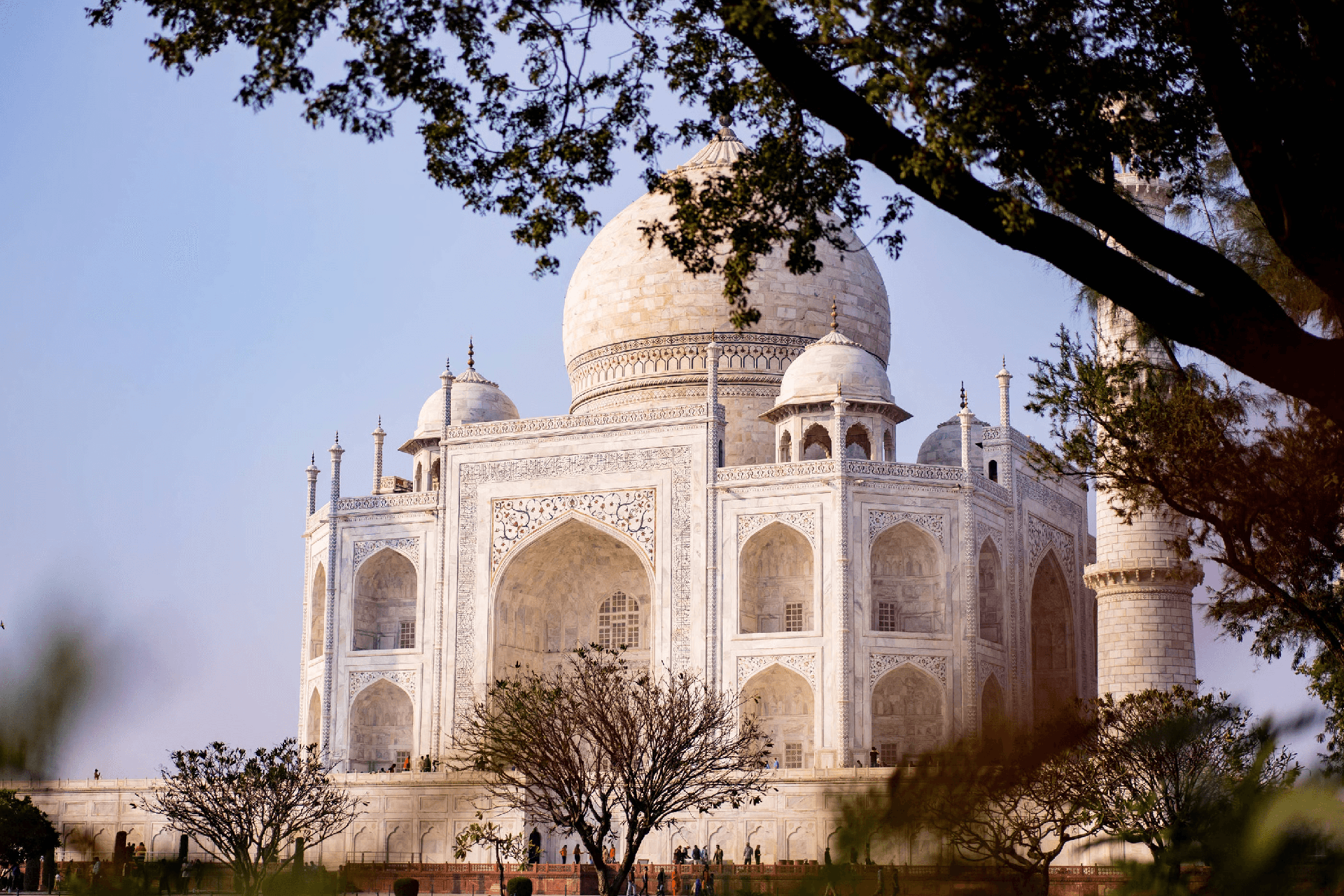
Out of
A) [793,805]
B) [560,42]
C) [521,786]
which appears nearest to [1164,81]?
[560,42]

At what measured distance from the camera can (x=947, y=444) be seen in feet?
102

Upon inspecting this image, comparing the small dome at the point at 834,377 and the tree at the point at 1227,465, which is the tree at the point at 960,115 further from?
the small dome at the point at 834,377

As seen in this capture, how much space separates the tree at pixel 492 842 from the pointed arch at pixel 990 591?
9.46 meters

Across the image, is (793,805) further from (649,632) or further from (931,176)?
(931,176)

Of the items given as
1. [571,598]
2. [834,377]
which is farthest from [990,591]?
[571,598]

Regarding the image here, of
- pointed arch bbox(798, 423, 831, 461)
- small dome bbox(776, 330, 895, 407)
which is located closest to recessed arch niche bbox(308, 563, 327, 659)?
pointed arch bbox(798, 423, 831, 461)

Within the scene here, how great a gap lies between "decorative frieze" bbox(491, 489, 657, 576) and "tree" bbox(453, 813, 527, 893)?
600cm

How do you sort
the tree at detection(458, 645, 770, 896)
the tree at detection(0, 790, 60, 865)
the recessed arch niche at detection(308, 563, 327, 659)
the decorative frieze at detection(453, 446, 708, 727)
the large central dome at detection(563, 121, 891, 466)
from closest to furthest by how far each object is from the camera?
the tree at detection(0, 790, 60, 865), the tree at detection(458, 645, 770, 896), the decorative frieze at detection(453, 446, 708, 727), the recessed arch niche at detection(308, 563, 327, 659), the large central dome at detection(563, 121, 891, 466)

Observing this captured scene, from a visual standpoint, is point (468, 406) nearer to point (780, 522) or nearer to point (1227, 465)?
point (780, 522)

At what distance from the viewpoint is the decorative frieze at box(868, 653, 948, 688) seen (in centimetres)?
2680

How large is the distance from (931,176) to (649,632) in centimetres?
2509

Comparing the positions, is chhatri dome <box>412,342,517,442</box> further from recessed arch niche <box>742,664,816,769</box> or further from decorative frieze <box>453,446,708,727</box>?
recessed arch niche <box>742,664,816,769</box>

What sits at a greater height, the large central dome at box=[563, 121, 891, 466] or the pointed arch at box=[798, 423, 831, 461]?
the large central dome at box=[563, 121, 891, 466]

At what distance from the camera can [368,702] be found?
30.4 metres
